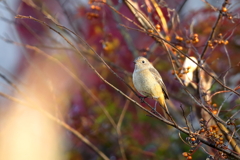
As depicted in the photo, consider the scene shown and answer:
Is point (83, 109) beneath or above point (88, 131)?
above

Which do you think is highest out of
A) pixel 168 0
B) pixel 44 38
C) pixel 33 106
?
pixel 44 38

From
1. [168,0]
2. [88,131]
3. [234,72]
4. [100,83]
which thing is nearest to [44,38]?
[100,83]

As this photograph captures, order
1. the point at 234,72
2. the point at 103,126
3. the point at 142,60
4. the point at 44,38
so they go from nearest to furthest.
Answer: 1. the point at 142,60
2. the point at 234,72
3. the point at 103,126
4. the point at 44,38

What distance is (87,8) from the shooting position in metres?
5.17

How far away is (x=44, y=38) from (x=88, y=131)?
159 cm

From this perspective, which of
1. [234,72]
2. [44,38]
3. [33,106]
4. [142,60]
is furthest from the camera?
[44,38]

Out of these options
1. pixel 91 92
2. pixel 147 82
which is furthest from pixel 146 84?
pixel 91 92

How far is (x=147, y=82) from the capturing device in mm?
3766

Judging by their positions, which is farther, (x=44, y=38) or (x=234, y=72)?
(x=44, y=38)

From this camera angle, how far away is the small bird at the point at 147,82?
3.76 meters

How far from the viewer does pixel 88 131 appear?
4.68 metres

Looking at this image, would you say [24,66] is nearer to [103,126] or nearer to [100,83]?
[100,83]

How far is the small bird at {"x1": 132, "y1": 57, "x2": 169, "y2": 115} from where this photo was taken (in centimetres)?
376

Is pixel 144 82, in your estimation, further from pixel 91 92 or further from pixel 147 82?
pixel 91 92
